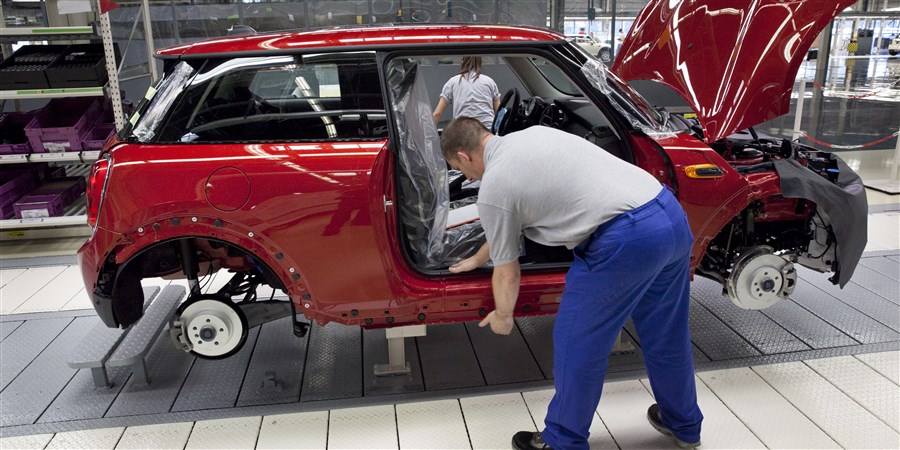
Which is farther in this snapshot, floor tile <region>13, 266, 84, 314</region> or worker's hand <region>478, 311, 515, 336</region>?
floor tile <region>13, 266, 84, 314</region>

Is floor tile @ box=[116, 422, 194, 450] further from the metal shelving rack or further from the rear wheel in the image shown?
the metal shelving rack

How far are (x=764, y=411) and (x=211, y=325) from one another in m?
2.47

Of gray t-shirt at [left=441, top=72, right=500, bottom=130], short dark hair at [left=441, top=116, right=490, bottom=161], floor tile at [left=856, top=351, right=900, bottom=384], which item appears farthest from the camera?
gray t-shirt at [left=441, top=72, right=500, bottom=130]

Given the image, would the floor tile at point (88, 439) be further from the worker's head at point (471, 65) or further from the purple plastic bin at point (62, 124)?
the worker's head at point (471, 65)

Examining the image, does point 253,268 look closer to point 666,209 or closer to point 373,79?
point 373,79

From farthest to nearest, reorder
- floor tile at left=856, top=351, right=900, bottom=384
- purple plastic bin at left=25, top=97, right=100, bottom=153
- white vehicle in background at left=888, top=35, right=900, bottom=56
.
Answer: white vehicle in background at left=888, top=35, right=900, bottom=56
purple plastic bin at left=25, top=97, right=100, bottom=153
floor tile at left=856, top=351, right=900, bottom=384

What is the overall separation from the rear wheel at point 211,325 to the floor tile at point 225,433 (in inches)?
12.0

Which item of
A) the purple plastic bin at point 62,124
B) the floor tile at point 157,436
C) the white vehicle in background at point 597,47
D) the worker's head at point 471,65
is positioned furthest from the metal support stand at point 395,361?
the white vehicle in background at point 597,47

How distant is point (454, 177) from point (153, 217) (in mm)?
1731

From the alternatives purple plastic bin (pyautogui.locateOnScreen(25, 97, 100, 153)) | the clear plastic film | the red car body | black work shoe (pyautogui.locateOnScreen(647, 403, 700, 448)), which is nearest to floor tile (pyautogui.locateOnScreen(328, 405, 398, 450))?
the red car body

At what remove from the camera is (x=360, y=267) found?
8.59 ft

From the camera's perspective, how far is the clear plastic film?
278cm

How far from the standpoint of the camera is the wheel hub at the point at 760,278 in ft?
10.0

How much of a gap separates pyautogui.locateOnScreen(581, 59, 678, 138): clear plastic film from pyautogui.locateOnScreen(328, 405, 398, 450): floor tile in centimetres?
170
